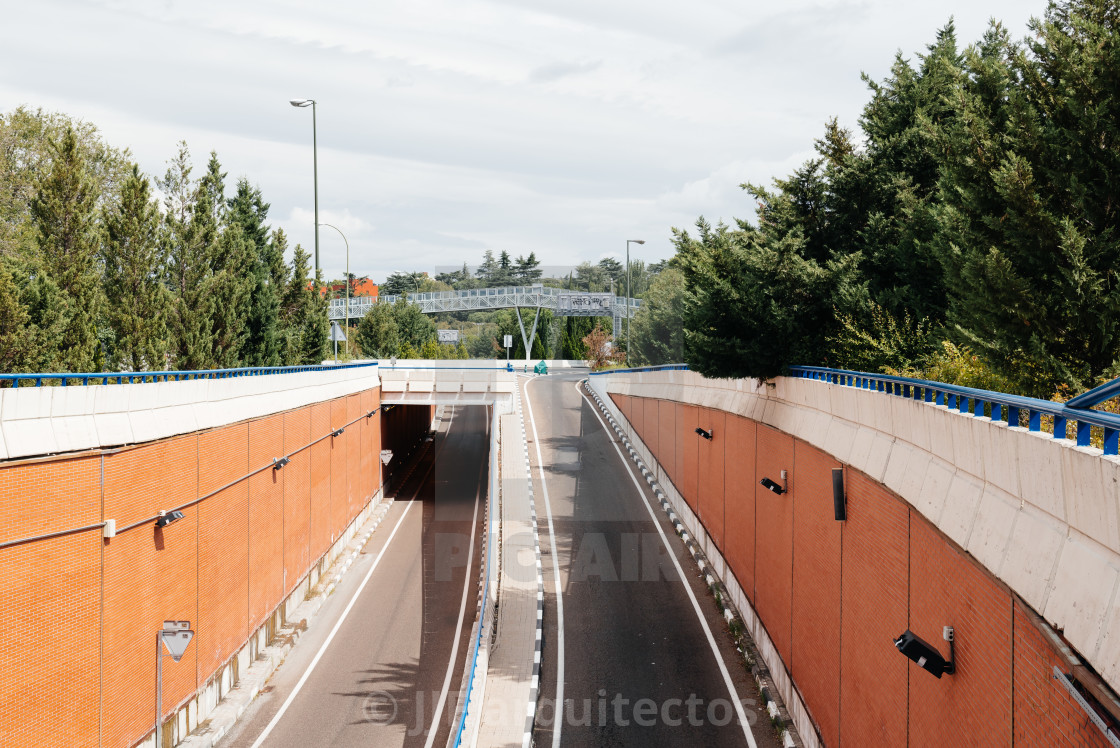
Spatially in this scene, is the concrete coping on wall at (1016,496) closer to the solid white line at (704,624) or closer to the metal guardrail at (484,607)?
the solid white line at (704,624)

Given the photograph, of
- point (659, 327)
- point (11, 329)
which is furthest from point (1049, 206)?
point (659, 327)

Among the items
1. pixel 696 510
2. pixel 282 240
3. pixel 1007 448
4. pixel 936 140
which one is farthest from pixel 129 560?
pixel 282 240

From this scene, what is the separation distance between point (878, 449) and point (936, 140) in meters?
7.48

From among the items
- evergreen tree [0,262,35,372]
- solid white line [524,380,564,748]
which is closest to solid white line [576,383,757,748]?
solid white line [524,380,564,748]

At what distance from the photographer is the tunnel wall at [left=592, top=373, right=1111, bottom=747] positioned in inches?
292

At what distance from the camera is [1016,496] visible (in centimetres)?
794

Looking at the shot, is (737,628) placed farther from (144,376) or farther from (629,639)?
(144,376)

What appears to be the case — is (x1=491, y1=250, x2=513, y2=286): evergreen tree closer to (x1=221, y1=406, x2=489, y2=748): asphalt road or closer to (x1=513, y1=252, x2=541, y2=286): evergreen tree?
(x1=513, y1=252, x2=541, y2=286): evergreen tree

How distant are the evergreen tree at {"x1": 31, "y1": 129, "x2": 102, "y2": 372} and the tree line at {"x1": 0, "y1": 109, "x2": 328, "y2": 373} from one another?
0.12 ft

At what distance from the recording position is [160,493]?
14.5m

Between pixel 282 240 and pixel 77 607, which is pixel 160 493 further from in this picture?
pixel 282 240

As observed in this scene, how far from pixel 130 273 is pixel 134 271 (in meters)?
0.14

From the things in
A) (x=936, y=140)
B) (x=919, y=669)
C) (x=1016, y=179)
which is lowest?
(x=919, y=669)

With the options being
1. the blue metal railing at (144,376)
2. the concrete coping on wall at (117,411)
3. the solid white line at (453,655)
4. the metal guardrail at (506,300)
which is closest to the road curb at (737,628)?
the solid white line at (453,655)
